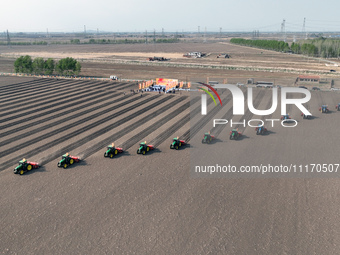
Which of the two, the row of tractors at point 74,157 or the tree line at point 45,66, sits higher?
the tree line at point 45,66

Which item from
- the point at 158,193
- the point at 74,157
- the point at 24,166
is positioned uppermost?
the point at 74,157

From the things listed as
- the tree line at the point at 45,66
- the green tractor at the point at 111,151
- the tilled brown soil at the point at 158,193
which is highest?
the tree line at the point at 45,66

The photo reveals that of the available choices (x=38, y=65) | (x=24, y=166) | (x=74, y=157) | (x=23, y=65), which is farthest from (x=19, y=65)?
(x=74, y=157)

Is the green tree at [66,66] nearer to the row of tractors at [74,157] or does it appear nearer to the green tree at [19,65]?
the green tree at [19,65]

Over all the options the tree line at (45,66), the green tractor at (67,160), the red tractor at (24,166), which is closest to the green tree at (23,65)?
the tree line at (45,66)

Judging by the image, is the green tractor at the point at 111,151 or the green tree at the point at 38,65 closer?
the green tractor at the point at 111,151

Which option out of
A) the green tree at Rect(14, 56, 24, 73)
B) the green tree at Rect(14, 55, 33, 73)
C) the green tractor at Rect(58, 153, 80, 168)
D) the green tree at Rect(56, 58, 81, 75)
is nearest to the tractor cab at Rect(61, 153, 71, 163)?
the green tractor at Rect(58, 153, 80, 168)

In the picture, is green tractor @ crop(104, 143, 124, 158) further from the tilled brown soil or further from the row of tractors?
the tilled brown soil

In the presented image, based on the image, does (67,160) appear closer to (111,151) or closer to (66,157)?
(66,157)
